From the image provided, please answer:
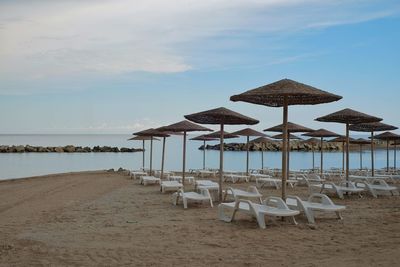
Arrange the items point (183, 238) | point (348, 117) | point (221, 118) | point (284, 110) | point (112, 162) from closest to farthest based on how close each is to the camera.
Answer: point (183, 238) → point (284, 110) → point (221, 118) → point (348, 117) → point (112, 162)

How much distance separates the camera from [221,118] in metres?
8.95

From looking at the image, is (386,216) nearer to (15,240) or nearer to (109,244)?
(109,244)

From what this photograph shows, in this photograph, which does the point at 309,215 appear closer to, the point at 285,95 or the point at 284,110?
the point at 284,110

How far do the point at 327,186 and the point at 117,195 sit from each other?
4963mm

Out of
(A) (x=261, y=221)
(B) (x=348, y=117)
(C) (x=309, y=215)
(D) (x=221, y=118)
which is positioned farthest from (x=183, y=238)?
(B) (x=348, y=117)

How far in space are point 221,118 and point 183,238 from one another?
13.0 feet

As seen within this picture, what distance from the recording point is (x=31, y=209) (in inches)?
325

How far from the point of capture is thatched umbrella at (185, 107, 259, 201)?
8.52 meters

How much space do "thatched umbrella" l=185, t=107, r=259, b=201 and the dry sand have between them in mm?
1141

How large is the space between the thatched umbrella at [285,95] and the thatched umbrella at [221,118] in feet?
3.10

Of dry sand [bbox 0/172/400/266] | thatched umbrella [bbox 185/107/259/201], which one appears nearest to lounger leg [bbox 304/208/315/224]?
dry sand [bbox 0/172/400/266]

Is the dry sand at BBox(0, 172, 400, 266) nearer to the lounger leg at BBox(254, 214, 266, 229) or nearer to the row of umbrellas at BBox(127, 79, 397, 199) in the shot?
the lounger leg at BBox(254, 214, 266, 229)

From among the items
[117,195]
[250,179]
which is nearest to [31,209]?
[117,195]

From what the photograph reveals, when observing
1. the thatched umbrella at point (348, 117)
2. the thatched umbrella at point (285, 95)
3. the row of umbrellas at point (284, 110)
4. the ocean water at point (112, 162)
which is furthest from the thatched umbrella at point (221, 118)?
the ocean water at point (112, 162)
